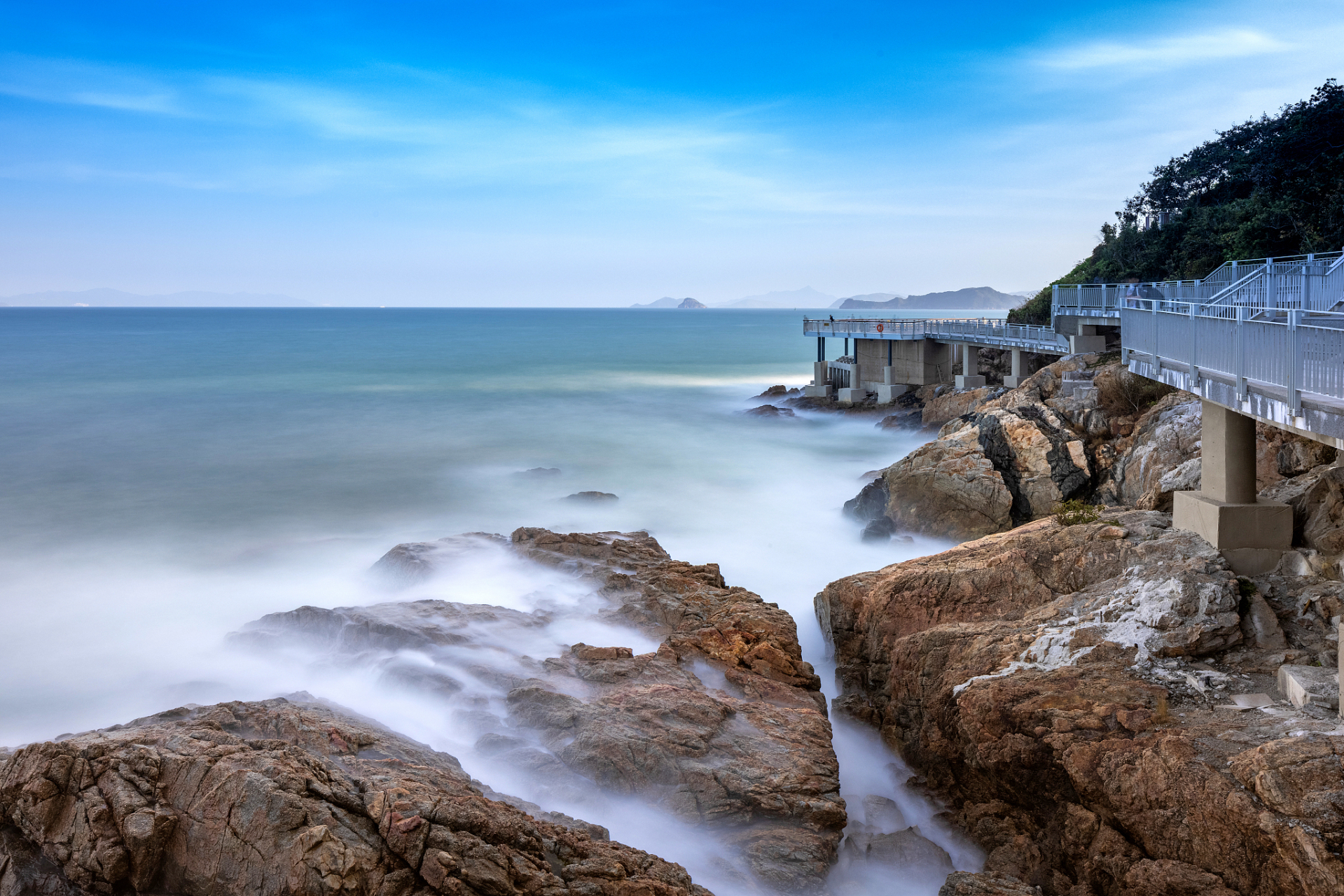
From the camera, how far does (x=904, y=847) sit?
9297mm

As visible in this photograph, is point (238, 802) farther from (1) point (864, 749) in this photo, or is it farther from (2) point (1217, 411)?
(2) point (1217, 411)

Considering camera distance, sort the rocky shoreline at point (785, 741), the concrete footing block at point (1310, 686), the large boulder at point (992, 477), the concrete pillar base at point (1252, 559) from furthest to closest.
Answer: the large boulder at point (992, 477), the concrete pillar base at point (1252, 559), the concrete footing block at point (1310, 686), the rocky shoreline at point (785, 741)

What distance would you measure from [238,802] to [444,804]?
136cm

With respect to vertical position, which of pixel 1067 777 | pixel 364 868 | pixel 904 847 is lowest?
pixel 904 847

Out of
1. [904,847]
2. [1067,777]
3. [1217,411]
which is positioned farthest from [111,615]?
[1217,411]

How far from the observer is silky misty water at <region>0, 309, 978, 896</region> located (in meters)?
12.3

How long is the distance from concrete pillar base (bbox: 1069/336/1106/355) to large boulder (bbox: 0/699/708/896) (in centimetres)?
2479

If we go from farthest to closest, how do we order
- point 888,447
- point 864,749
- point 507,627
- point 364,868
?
point 888,447 → point 507,627 → point 864,749 → point 364,868

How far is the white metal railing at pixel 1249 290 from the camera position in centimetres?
1303

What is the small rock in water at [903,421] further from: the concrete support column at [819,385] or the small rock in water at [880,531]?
the small rock in water at [880,531]

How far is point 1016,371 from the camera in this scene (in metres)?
33.6

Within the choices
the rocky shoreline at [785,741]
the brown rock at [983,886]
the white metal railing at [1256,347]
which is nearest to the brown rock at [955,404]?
the rocky shoreline at [785,741]

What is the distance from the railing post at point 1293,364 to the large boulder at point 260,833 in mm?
6682

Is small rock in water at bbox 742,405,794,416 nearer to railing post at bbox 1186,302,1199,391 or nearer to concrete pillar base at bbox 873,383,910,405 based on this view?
concrete pillar base at bbox 873,383,910,405
